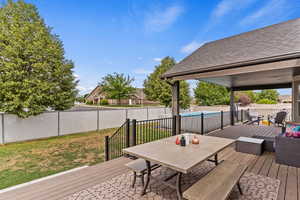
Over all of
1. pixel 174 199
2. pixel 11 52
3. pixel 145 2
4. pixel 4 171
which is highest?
pixel 145 2

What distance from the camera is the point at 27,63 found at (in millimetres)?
6152

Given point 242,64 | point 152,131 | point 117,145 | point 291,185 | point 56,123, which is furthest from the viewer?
point 56,123

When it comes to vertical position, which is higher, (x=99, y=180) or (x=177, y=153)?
(x=177, y=153)

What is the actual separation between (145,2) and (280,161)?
872cm

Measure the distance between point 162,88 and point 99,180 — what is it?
10005 mm

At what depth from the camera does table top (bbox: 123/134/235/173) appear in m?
1.75

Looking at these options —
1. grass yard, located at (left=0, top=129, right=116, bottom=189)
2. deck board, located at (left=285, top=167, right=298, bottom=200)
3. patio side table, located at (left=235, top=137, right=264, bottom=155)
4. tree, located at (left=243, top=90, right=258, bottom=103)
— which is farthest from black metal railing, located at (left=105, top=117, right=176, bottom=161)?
tree, located at (left=243, top=90, right=258, bottom=103)

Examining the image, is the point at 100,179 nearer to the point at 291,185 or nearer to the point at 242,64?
the point at 291,185

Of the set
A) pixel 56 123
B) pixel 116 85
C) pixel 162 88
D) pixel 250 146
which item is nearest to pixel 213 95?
pixel 162 88

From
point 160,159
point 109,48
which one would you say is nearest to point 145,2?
point 109,48

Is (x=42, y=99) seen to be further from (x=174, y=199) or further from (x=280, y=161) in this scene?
(x=280, y=161)

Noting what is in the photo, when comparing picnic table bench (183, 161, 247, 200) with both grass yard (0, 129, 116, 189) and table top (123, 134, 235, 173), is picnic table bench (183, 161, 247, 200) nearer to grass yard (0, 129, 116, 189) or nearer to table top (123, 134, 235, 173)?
table top (123, 134, 235, 173)

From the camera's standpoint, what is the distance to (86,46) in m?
10.0

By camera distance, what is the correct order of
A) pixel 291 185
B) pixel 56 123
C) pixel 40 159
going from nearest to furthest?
1. pixel 291 185
2. pixel 40 159
3. pixel 56 123
